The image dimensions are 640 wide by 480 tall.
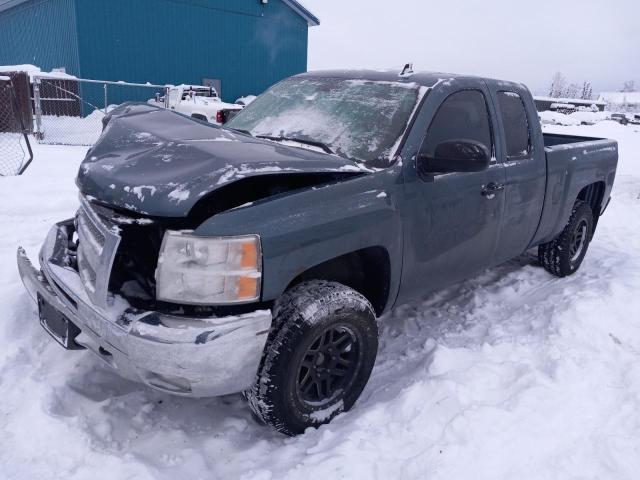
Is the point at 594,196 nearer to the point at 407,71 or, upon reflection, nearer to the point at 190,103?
the point at 407,71

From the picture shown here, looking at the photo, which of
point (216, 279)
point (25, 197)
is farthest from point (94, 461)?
point (25, 197)

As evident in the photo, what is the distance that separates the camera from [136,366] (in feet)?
7.16

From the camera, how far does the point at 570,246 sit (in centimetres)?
474

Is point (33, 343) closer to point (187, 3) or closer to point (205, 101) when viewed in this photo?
point (205, 101)

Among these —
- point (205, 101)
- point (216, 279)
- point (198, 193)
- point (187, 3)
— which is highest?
point (187, 3)

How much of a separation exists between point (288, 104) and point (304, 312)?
1784 mm

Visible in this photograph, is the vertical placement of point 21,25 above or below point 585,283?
above

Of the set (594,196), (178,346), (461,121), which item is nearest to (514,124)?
(461,121)

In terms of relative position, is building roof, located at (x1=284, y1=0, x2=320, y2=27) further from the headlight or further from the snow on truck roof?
the headlight

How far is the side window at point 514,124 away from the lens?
12.2 ft

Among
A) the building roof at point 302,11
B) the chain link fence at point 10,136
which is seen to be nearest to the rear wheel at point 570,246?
the chain link fence at point 10,136

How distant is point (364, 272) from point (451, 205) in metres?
0.70

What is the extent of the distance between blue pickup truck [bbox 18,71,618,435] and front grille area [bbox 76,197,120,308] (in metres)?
0.01

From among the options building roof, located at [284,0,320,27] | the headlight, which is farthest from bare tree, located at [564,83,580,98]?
the headlight
